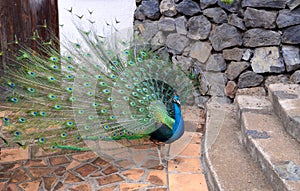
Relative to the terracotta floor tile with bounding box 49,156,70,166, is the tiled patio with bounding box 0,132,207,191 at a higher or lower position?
lower

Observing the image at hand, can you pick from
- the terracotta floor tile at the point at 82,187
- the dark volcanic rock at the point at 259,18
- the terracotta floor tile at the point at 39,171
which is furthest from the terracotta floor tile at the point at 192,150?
the dark volcanic rock at the point at 259,18

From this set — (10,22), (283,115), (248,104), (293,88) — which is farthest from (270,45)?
(10,22)

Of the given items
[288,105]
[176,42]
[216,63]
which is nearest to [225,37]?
[216,63]

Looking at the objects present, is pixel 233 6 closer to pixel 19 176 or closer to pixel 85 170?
pixel 85 170

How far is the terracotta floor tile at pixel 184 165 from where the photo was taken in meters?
2.96

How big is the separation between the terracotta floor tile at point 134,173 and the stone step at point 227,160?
61 centimetres

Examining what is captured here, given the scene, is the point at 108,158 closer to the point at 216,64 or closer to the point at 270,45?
the point at 216,64

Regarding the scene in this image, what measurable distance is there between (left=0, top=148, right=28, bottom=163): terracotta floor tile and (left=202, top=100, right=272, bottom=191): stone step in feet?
6.15

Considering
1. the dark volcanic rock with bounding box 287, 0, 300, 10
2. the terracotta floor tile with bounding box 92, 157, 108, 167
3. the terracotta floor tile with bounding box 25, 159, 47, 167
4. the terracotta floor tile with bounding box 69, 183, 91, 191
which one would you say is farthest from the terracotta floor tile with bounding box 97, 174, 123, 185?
the dark volcanic rock with bounding box 287, 0, 300, 10

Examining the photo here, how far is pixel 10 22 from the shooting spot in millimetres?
4676

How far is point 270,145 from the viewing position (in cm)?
261

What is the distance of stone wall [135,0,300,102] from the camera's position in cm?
382

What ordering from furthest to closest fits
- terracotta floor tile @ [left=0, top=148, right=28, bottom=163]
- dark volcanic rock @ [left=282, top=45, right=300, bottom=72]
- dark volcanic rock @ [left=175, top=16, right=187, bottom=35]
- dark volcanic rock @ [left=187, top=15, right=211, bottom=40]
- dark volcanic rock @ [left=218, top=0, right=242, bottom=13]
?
dark volcanic rock @ [left=175, top=16, right=187, bottom=35]
dark volcanic rock @ [left=187, top=15, right=211, bottom=40]
dark volcanic rock @ [left=218, top=0, right=242, bottom=13]
dark volcanic rock @ [left=282, top=45, right=300, bottom=72]
terracotta floor tile @ [left=0, top=148, right=28, bottom=163]

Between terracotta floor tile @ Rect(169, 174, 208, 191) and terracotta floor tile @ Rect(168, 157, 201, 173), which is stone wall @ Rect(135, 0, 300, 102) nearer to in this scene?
terracotta floor tile @ Rect(168, 157, 201, 173)
